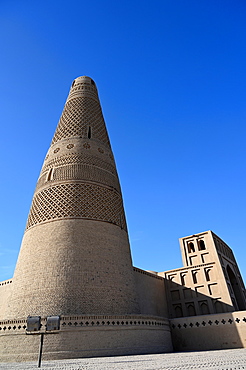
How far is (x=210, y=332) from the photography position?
23.7 feet

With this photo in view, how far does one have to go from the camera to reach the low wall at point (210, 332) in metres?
6.89

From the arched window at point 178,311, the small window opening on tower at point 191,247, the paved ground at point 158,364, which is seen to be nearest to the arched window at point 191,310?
the arched window at point 178,311

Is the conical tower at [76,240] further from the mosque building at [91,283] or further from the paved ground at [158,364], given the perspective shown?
the paved ground at [158,364]

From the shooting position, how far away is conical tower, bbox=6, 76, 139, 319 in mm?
6398

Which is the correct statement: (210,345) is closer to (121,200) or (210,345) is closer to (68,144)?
(121,200)

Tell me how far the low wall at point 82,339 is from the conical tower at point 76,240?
358 millimetres

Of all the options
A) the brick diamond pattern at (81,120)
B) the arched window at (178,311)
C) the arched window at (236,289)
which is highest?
the brick diamond pattern at (81,120)

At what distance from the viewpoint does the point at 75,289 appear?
251 inches

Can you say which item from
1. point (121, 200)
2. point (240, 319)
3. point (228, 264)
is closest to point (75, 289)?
point (121, 200)

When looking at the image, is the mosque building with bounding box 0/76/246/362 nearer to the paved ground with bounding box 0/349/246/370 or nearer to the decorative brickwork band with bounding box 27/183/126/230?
the decorative brickwork band with bounding box 27/183/126/230

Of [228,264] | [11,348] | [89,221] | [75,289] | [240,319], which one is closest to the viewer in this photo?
[11,348]

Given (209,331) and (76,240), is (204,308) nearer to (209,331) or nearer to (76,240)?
(209,331)

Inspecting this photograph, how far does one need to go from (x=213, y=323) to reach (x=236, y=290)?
5.19 meters

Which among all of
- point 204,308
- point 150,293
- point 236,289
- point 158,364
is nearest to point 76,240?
point 158,364
